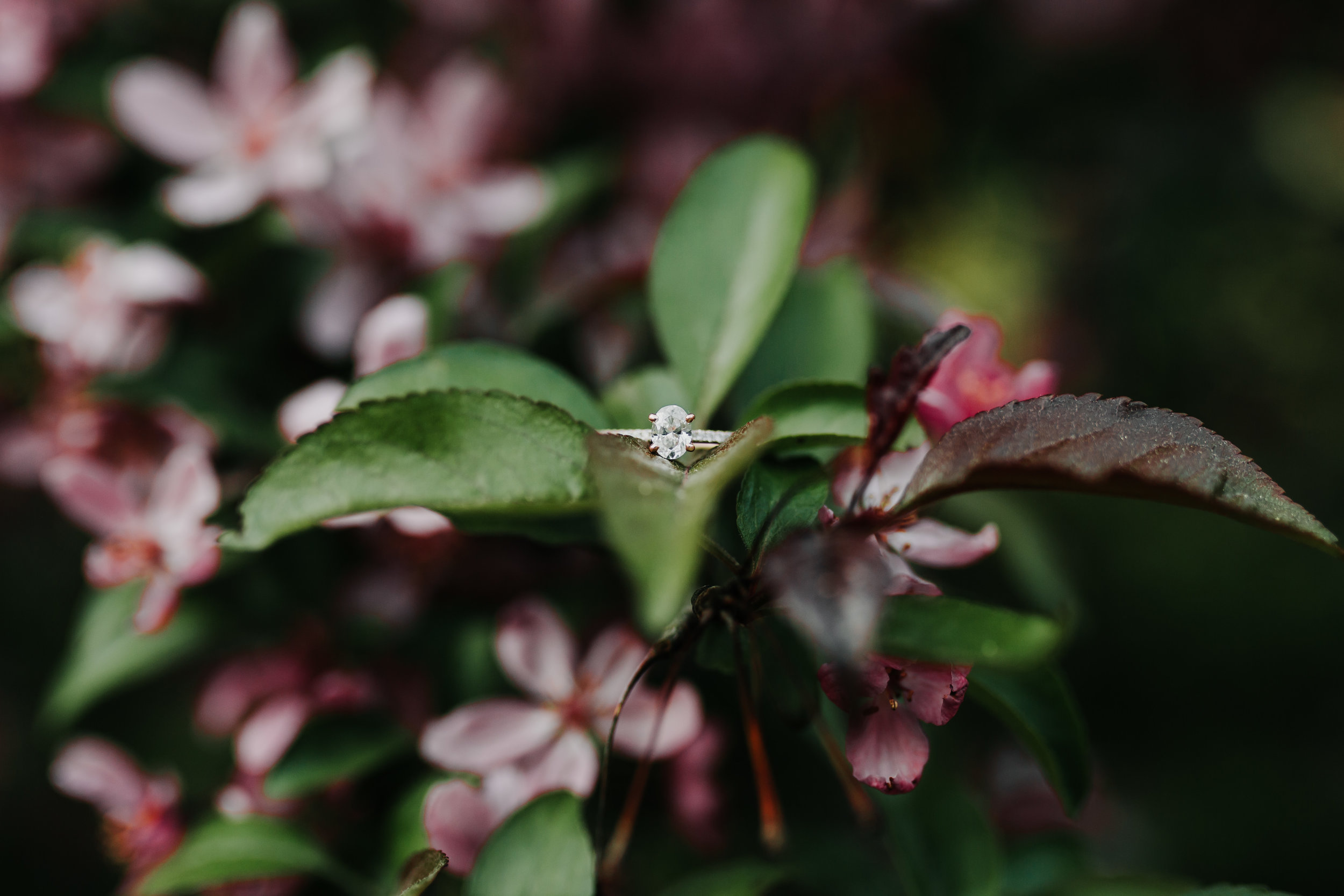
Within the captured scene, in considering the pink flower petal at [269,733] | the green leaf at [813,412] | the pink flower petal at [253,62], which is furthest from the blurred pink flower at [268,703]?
the pink flower petal at [253,62]

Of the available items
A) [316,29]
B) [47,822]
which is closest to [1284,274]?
[316,29]

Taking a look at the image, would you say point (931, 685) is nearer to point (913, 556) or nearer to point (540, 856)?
point (913, 556)

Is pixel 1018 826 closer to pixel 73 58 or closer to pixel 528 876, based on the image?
pixel 528 876

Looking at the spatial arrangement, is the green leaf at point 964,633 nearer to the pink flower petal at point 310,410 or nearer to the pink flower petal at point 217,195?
the pink flower petal at point 310,410

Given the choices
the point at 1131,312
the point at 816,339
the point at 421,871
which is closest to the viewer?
the point at 421,871

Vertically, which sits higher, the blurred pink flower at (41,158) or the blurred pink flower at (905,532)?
the blurred pink flower at (41,158)

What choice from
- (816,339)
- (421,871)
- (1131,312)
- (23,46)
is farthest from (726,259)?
(1131,312)

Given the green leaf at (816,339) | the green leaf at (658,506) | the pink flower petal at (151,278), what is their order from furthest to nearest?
the pink flower petal at (151,278)
the green leaf at (816,339)
the green leaf at (658,506)
